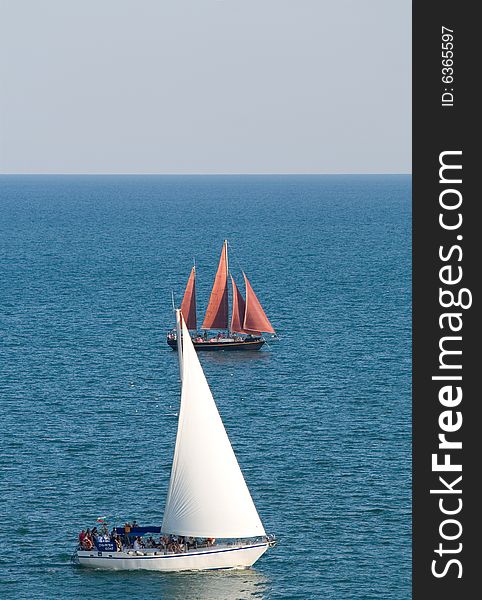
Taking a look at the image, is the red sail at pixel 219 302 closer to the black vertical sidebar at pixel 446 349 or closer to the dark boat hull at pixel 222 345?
the dark boat hull at pixel 222 345

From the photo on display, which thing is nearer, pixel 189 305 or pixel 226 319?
pixel 189 305

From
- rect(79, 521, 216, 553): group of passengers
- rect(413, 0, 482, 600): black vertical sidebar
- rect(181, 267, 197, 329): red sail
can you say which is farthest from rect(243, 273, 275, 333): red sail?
rect(413, 0, 482, 600): black vertical sidebar

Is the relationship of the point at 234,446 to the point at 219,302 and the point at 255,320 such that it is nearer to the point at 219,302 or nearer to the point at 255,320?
the point at 255,320

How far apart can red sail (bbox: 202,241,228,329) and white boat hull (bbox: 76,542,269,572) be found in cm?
7415

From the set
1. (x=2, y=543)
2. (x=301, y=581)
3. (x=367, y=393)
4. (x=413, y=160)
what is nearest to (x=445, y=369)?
(x=413, y=160)

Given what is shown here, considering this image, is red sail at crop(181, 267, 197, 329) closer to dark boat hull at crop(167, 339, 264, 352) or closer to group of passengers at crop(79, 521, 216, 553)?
dark boat hull at crop(167, 339, 264, 352)

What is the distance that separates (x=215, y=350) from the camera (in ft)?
484

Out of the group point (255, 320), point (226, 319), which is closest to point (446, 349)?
point (255, 320)

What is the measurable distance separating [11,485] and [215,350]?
5863cm

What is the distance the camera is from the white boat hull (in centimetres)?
7462

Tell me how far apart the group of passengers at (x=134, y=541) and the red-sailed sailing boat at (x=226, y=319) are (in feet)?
227

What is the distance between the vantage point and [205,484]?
76562 millimetres

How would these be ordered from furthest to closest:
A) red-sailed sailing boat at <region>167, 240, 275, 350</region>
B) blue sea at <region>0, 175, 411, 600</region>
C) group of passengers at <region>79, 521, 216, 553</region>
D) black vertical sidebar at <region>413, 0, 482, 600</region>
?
red-sailed sailing boat at <region>167, 240, 275, 350</region> → group of passengers at <region>79, 521, 216, 553</region> → blue sea at <region>0, 175, 411, 600</region> → black vertical sidebar at <region>413, 0, 482, 600</region>

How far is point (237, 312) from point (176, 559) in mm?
74561
